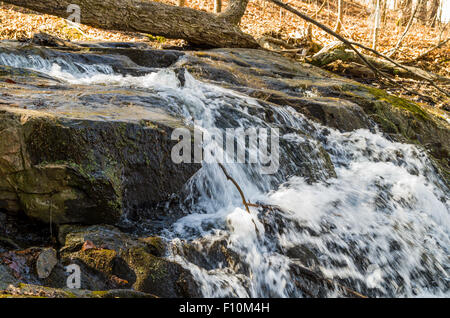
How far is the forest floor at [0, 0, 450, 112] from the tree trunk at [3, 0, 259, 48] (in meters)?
0.79

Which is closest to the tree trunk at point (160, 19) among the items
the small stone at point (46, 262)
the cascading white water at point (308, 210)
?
the cascading white water at point (308, 210)

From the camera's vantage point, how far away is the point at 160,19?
911 cm

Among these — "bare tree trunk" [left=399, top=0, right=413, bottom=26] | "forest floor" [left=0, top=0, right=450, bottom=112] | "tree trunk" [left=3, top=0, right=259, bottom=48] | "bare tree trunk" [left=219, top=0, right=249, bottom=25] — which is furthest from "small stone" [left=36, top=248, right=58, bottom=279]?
"bare tree trunk" [left=399, top=0, right=413, bottom=26]

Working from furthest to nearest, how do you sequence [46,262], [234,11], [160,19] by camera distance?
[234,11] < [160,19] < [46,262]

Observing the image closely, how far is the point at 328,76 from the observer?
8.99 m

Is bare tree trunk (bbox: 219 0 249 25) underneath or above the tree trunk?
above

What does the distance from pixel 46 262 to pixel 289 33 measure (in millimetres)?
12730

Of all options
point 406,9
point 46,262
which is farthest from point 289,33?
point 46,262

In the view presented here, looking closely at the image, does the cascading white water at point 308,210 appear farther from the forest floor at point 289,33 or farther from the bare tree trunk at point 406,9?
the bare tree trunk at point 406,9

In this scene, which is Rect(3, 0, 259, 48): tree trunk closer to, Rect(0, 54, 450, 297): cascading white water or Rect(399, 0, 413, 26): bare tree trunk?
Rect(0, 54, 450, 297): cascading white water

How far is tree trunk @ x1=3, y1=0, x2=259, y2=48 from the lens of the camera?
26.0ft

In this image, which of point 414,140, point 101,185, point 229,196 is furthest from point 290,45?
point 101,185

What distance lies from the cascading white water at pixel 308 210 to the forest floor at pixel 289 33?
14.2 ft

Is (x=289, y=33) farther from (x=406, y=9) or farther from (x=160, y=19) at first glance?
(x=406, y=9)
